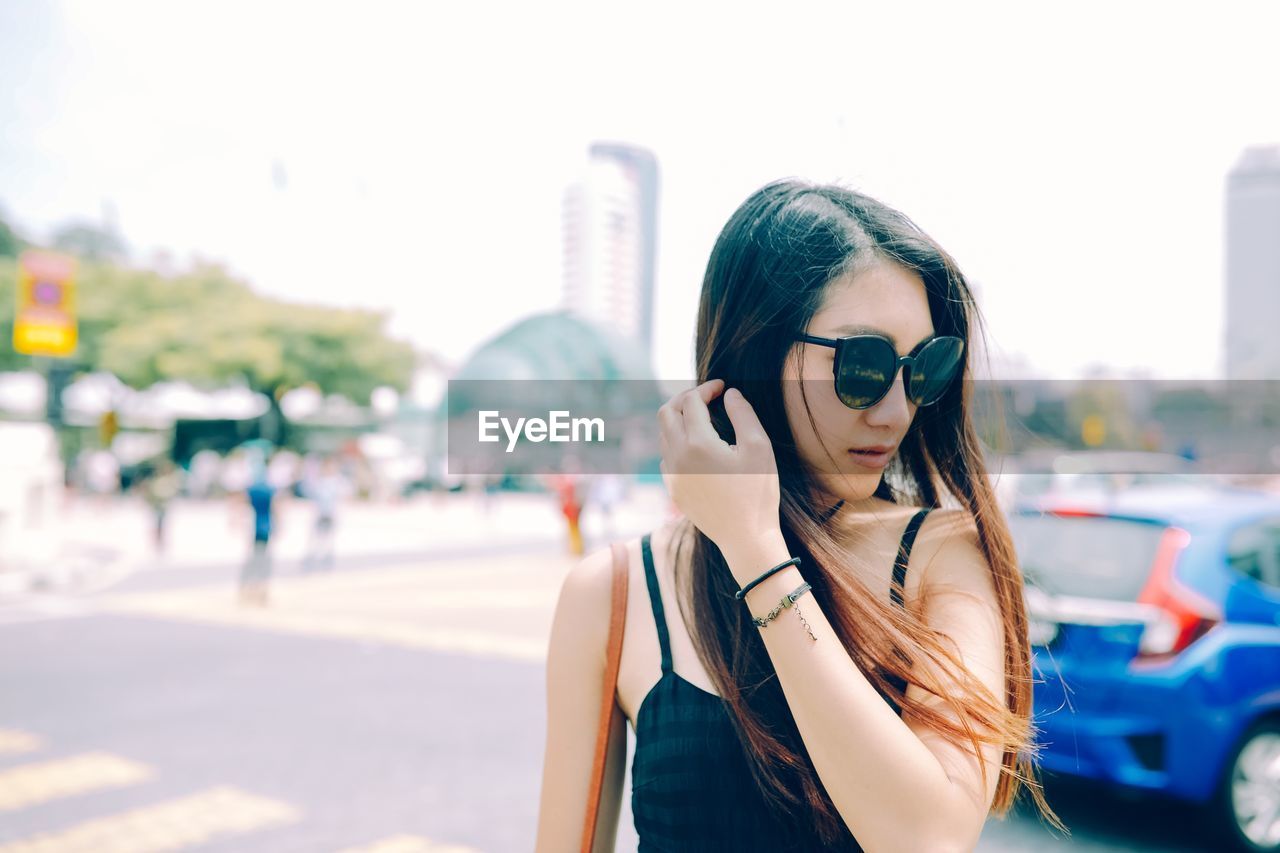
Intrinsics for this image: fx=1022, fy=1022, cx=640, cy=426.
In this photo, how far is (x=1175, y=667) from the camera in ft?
12.9

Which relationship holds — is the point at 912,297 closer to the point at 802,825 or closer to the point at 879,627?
the point at 879,627

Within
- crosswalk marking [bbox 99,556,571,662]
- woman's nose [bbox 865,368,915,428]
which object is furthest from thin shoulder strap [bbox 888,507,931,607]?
crosswalk marking [bbox 99,556,571,662]

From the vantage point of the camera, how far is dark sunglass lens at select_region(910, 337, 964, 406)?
1.19m

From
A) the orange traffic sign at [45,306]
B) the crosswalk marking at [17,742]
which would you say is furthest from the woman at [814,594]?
the orange traffic sign at [45,306]

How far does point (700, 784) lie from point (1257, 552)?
4099mm

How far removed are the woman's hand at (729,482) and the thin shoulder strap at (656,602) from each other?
0.80 feet

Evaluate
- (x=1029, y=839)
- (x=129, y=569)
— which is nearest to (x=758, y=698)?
(x=1029, y=839)

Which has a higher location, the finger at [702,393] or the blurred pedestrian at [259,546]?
the finger at [702,393]

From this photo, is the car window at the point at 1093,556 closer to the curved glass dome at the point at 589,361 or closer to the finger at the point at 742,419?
the curved glass dome at the point at 589,361

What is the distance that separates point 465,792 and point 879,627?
13.2 feet

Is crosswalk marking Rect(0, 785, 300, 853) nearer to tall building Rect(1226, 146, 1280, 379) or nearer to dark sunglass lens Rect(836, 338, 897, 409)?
dark sunglass lens Rect(836, 338, 897, 409)

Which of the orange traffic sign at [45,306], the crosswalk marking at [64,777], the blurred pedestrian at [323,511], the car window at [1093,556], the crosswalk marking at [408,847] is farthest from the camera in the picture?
the orange traffic sign at [45,306]

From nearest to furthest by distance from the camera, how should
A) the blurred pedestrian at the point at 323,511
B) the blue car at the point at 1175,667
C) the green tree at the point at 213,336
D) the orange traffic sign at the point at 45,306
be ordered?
the blue car at the point at 1175,667
the blurred pedestrian at the point at 323,511
the orange traffic sign at the point at 45,306
the green tree at the point at 213,336

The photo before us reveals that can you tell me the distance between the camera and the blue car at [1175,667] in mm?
3891
